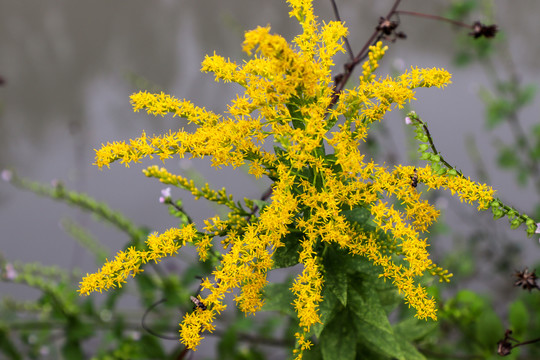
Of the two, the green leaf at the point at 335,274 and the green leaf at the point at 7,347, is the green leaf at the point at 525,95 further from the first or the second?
the green leaf at the point at 7,347

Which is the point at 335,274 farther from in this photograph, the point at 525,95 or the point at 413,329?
the point at 525,95

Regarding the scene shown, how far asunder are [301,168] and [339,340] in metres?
0.37

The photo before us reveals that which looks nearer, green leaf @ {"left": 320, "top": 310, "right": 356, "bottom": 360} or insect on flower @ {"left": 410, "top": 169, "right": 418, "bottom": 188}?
insect on flower @ {"left": 410, "top": 169, "right": 418, "bottom": 188}

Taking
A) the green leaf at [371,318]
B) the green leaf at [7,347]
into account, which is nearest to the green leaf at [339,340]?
the green leaf at [371,318]

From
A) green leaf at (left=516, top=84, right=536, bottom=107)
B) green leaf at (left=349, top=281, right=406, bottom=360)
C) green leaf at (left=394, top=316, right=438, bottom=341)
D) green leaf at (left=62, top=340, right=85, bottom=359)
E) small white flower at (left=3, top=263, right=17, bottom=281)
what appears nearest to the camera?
green leaf at (left=349, top=281, right=406, bottom=360)

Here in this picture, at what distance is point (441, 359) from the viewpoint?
57.4 inches

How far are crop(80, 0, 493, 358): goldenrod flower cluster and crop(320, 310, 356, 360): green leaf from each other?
0.18m

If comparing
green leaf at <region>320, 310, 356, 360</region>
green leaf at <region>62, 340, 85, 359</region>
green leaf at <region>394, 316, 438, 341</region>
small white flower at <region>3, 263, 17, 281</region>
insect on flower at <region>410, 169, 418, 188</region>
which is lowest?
green leaf at <region>320, 310, 356, 360</region>

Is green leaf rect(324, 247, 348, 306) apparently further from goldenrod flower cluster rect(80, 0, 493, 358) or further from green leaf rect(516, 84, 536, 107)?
green leaf rect(516, 84, 536, 107)

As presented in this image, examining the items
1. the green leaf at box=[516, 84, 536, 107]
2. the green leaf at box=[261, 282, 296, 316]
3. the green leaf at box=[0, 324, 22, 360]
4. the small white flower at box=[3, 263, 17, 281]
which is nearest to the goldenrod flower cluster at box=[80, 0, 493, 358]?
the green leaf at box=[261, 282, 296, 316]

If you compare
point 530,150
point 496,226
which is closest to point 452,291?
point 496,226

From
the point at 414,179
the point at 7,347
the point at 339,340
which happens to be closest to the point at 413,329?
the point at 339,340

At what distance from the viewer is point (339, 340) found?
85cm

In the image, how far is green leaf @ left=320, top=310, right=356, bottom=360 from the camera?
838mm
